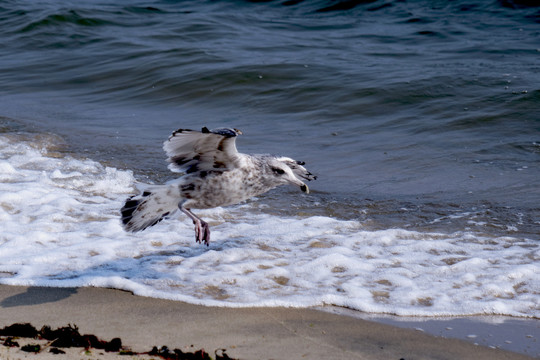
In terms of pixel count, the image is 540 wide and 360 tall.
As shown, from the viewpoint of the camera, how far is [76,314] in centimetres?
452

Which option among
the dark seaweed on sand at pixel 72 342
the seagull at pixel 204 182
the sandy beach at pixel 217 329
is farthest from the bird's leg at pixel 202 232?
the dark seaweed on sand at pixel 72 342

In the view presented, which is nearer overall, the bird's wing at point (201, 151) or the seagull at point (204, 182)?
the bird's wing at point (201, 151)

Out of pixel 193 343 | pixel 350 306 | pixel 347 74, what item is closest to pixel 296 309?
pixel 350 306

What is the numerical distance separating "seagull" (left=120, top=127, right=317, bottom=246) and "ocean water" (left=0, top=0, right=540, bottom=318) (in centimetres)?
36

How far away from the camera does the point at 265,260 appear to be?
18.5 ft

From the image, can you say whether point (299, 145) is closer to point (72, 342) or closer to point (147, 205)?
point (147, 205)

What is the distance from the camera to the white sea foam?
491 centimetres

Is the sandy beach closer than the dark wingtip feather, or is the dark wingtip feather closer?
the sandy beach

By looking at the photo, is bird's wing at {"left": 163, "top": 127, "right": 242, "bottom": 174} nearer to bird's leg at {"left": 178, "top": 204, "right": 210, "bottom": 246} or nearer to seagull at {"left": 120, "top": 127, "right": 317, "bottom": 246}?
seagull at {"left": 120, "top": 127, "right": 317, "bottom": 246}

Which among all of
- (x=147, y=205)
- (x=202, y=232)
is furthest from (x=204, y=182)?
(x=147, y=205)

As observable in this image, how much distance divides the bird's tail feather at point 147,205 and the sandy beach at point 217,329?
77cm

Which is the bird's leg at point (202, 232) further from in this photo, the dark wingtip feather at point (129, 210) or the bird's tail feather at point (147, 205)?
the dark wingtip feather at point (129, 210)

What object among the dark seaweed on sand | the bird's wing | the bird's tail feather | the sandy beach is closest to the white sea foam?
the sandy beach

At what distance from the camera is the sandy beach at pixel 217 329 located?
3977 mm
